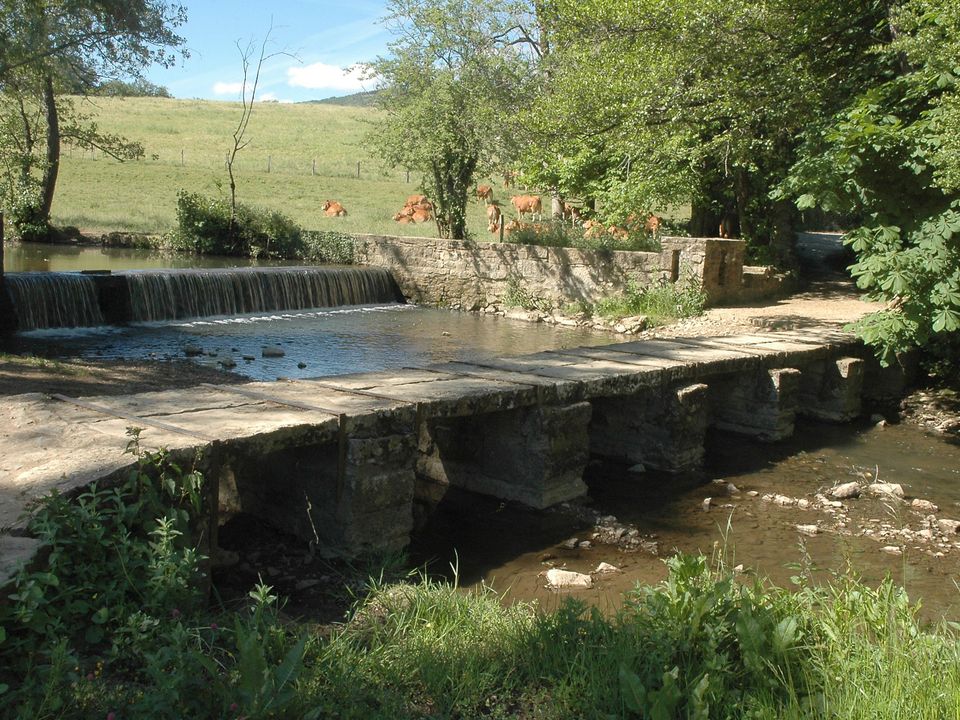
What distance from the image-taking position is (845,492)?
7176mm

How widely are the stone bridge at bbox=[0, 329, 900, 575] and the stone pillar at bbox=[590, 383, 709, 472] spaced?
14 mm

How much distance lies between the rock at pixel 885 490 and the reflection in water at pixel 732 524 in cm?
18

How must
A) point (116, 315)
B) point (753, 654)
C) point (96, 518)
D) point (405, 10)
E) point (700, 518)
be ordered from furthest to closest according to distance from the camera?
1. point (405, 10)
2. point (116, 315)
3. point (700, 518)
4. point (96, 518)
5. point (753, 654)

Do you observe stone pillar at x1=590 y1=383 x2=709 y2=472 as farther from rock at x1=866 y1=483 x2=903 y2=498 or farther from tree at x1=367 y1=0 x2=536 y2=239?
tree at x1=367 y1=0 x2=536 y2=239

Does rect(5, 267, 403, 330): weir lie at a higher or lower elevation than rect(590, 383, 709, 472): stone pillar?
higher

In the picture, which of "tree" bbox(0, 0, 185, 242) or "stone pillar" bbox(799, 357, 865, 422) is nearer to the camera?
"stone pillar" bbox(799, 357, 865, 422)

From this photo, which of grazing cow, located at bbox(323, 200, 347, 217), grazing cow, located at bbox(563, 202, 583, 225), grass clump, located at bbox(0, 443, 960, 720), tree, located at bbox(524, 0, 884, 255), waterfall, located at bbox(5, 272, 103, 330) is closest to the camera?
grass clump, located at bbox(0, 443, 960, 720)

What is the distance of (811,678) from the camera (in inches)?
133

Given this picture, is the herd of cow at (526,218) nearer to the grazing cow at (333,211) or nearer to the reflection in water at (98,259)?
the grazing cow at (333,211)

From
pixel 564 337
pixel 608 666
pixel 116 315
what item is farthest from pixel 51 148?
pixel 608 666

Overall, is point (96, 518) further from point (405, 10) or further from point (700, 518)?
point (405, 10)

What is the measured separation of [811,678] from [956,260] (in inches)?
215

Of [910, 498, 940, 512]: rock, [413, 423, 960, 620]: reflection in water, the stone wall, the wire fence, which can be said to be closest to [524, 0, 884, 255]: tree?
the stone wall

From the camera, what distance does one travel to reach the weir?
44.3ft
